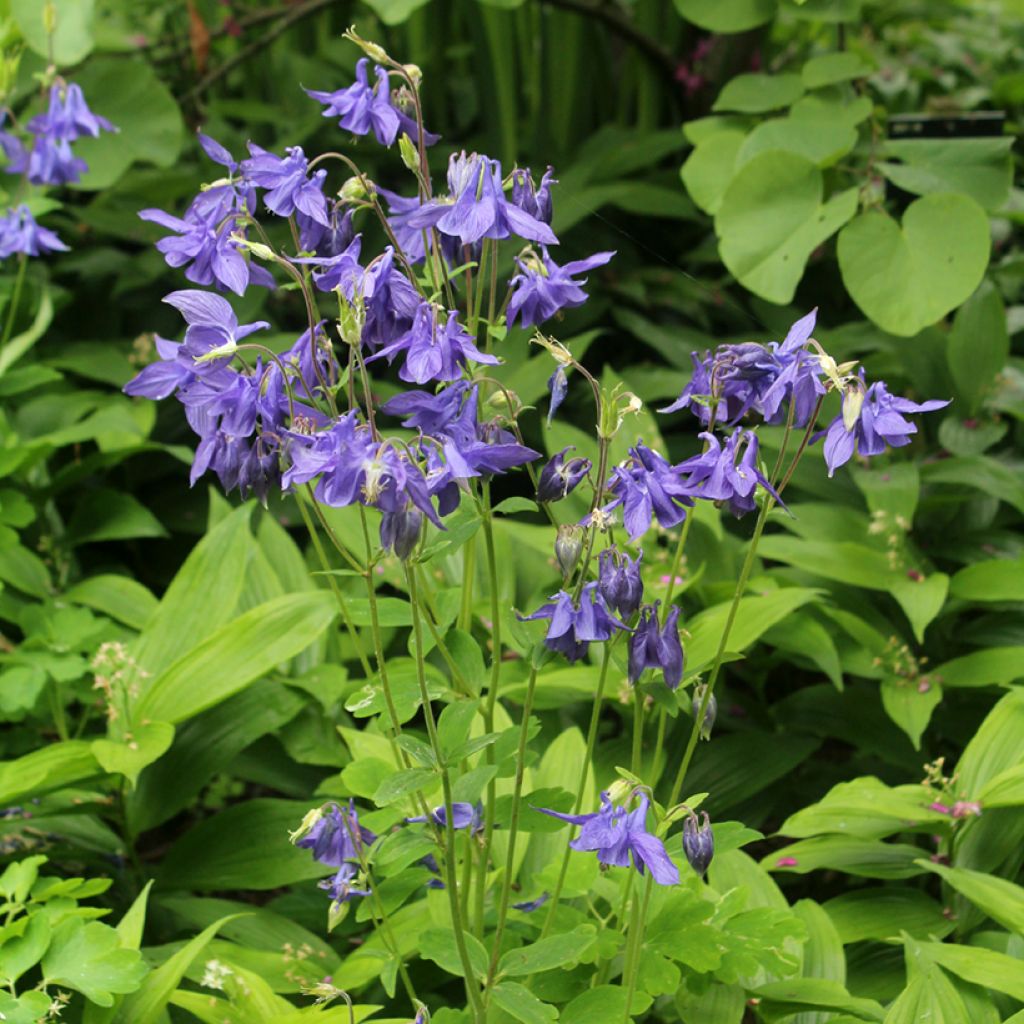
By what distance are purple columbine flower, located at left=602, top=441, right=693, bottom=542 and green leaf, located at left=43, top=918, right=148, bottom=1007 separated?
2.40ft

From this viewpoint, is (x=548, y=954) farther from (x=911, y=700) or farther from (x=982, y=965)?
(x=911, y=700)

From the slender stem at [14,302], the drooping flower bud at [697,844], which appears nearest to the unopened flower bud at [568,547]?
the drooping flower bud at [697,844]

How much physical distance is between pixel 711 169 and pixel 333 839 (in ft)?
5.78

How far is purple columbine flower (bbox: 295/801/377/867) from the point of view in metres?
1.24

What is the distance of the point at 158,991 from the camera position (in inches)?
54.0

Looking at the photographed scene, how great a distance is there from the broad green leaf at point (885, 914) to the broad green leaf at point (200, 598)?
1.06 meters

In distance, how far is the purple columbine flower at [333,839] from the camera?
48.7 inches

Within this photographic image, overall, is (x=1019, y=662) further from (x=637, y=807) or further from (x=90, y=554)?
(x=90, y=554)

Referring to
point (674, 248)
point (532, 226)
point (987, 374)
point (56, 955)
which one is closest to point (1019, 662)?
point (987, 374)

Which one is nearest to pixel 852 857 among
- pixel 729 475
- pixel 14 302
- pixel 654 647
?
pixel 654 647

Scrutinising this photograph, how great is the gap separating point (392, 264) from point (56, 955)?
0.84m

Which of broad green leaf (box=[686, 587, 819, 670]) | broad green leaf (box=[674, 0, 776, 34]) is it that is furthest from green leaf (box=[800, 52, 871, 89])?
broad green leaf (box=[686, 587, 819, 670])

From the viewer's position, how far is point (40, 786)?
1.66m

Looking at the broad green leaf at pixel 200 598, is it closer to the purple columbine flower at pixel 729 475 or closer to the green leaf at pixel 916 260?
the purple columbine flower at pixel 729 475
